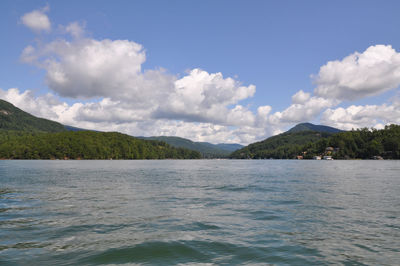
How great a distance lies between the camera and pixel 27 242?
11.8 m

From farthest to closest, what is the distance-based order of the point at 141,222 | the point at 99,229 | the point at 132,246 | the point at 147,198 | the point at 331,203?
the point at 147,198
the point at 331,203
the point at 141,222
the point at 99,229
the point at 132,246

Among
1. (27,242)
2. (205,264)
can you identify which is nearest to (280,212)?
(205,264)

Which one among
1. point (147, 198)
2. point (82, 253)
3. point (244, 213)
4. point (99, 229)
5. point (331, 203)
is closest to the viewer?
point (82, 253)

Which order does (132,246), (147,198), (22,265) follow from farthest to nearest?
(147,198), (132,246), (22,265)

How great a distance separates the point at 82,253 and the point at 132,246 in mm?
1839

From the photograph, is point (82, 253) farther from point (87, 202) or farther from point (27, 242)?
point (87, 202)

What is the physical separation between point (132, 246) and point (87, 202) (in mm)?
12248

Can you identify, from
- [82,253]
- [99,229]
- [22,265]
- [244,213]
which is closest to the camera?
[22,265]

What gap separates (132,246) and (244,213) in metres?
8.90

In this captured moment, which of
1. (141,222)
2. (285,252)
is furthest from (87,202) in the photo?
(285,252)

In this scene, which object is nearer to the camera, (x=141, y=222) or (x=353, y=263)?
(x=353, y=263)

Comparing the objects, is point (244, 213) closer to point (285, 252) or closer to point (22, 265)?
point (285, 252)

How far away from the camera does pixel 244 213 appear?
717 inches

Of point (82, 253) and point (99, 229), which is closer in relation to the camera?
point (82, 253)
